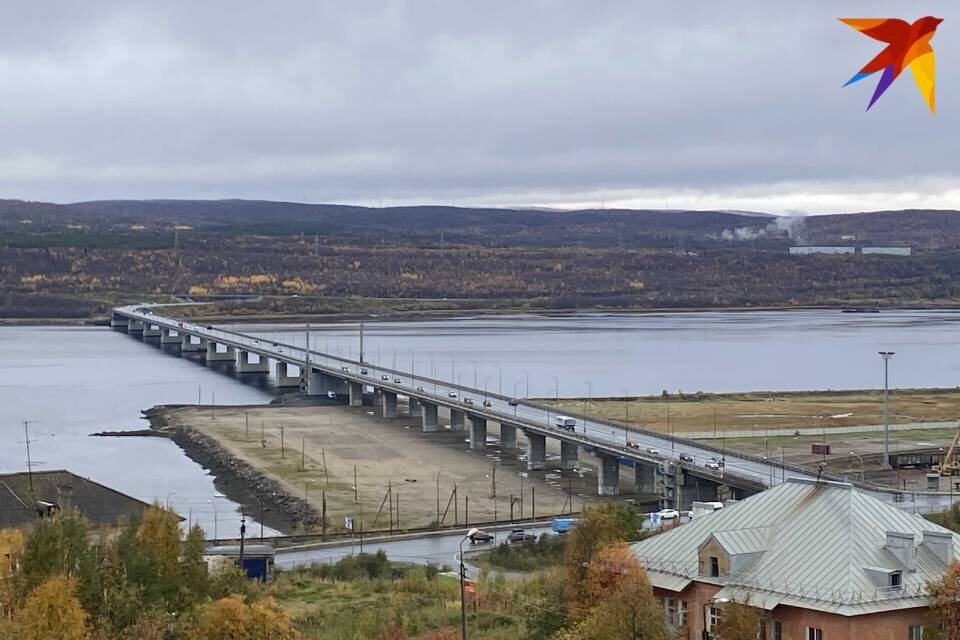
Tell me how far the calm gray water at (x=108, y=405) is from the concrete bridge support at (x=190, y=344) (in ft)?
5.59

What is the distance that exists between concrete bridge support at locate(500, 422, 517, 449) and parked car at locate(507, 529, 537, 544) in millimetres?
20439

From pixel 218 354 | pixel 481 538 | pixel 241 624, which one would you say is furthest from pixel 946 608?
pixel 218 354

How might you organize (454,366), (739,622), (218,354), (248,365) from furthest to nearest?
(218,354)
(248,365)
(454,366)
(739,622)

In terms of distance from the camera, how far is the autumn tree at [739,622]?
18.6m

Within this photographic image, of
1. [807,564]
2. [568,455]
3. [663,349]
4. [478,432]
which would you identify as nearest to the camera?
[807,564]

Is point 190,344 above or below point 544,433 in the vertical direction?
below

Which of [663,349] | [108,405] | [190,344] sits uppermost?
[108,405]

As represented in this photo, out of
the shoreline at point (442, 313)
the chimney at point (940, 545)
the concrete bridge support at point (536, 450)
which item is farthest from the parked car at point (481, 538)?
the shoreline at point (442, 313)

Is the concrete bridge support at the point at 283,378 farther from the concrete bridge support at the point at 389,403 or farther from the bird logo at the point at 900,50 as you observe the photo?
the bird logo at the point at 900,50

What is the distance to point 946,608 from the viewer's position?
754 inches

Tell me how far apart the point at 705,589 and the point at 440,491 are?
2396 centimetres

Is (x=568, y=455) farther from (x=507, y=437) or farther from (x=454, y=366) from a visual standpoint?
(x=454, y=366)

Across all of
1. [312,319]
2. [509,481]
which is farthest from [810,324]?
[509,481]

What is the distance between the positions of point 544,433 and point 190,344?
7015 centimetres
